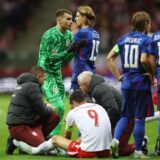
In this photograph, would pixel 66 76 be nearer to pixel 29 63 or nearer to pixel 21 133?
pixel 29 63

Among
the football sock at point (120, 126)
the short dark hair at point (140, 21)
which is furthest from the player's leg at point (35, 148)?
the short dark hair at point (140, 21)

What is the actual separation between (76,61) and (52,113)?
4.13 ft

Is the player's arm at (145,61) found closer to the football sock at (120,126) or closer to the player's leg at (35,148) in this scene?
the football sock at (120,126)

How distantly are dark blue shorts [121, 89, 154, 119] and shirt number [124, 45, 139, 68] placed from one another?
1.21 feet

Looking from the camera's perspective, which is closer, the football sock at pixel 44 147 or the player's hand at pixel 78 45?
the football sock at pixel 44 147

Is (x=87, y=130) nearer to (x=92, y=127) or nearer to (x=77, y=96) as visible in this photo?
(x=92, y=127)

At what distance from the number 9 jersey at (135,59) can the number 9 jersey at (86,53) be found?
1.29m

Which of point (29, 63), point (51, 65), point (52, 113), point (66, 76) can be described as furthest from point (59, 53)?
point (29, 63)

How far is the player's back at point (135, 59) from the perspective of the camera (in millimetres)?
10359

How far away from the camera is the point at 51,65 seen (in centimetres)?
1220

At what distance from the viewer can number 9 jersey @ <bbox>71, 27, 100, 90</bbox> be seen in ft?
38.3

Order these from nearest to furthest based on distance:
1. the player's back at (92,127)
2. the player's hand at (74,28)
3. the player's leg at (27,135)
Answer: the player's back at (92,127) → the player's leg at (27,135) → the player's hand at (74,28)

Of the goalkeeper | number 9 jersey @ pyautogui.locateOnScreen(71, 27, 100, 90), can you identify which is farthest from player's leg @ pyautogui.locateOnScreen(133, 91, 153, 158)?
the goalkeeper

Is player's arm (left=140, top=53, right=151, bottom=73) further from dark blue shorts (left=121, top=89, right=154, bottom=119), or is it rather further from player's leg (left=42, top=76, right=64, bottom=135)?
player's leg (left=42, top=76, right=64, bottom=135)
